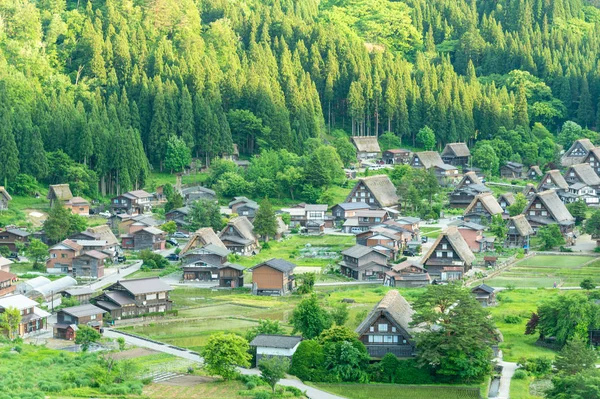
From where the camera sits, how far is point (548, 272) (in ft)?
210

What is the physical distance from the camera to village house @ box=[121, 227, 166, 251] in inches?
2790

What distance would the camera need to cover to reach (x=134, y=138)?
82875mm

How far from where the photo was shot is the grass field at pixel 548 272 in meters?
61.3

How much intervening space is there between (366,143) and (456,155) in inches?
296

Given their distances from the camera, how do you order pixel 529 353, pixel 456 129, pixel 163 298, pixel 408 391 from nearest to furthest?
pixel 408 391
pixel 529 353
pixel 163 298
pixel 456 129

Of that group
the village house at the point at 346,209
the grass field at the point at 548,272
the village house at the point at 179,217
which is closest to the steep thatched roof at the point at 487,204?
the village house at the point at 346,209

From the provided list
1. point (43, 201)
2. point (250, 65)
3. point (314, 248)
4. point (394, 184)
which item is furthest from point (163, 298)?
point (250, 65)

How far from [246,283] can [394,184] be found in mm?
24241

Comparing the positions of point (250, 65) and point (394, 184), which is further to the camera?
point (250, 65)

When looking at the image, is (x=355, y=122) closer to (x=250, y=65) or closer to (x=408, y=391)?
(x=250, y=65)

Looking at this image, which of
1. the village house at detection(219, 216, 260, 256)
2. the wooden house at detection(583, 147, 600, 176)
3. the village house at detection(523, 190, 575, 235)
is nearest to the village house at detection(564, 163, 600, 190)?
the wooden house at detection(583, 147, 600, 176)

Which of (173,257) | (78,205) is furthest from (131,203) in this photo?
(173,257)

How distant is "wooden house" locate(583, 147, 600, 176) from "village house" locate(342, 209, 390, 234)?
73.6 feet

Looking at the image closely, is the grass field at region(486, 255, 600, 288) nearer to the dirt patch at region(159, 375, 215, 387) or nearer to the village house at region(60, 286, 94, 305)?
the village house at region(60, 286, 94, 305)
